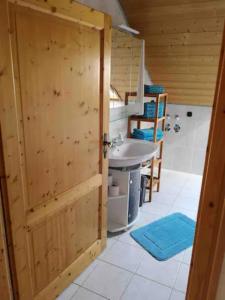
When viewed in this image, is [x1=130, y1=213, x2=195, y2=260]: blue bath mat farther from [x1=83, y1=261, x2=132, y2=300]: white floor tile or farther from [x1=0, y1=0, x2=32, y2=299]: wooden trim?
[x1=0, y1=0, x2=32, y2=299]: wooden trim

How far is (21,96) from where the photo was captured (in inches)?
48.3

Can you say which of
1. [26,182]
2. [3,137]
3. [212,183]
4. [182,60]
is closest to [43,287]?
[26,182]

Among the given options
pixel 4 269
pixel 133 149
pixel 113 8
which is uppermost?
pixel 113 8

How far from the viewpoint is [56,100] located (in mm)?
1438

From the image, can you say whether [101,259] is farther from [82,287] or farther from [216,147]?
[216,147]

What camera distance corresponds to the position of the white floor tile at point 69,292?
1.78 m

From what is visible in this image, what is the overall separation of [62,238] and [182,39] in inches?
89.2

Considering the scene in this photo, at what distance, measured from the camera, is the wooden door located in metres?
1.19

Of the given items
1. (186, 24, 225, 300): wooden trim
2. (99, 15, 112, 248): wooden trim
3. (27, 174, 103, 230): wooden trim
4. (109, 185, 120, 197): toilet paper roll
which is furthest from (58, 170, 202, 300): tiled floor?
(186, 24, 225, 300): wooden trim

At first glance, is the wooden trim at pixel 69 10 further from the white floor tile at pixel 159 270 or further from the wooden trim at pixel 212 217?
the white floor tile at pixel 159 270

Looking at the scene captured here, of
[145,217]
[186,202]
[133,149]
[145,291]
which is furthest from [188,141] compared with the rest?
[145,291]

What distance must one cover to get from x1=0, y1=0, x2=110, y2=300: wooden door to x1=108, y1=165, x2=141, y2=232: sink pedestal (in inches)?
15.3

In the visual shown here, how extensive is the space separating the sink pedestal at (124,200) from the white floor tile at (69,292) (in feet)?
2.23

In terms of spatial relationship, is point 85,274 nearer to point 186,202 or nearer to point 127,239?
point 127,239
